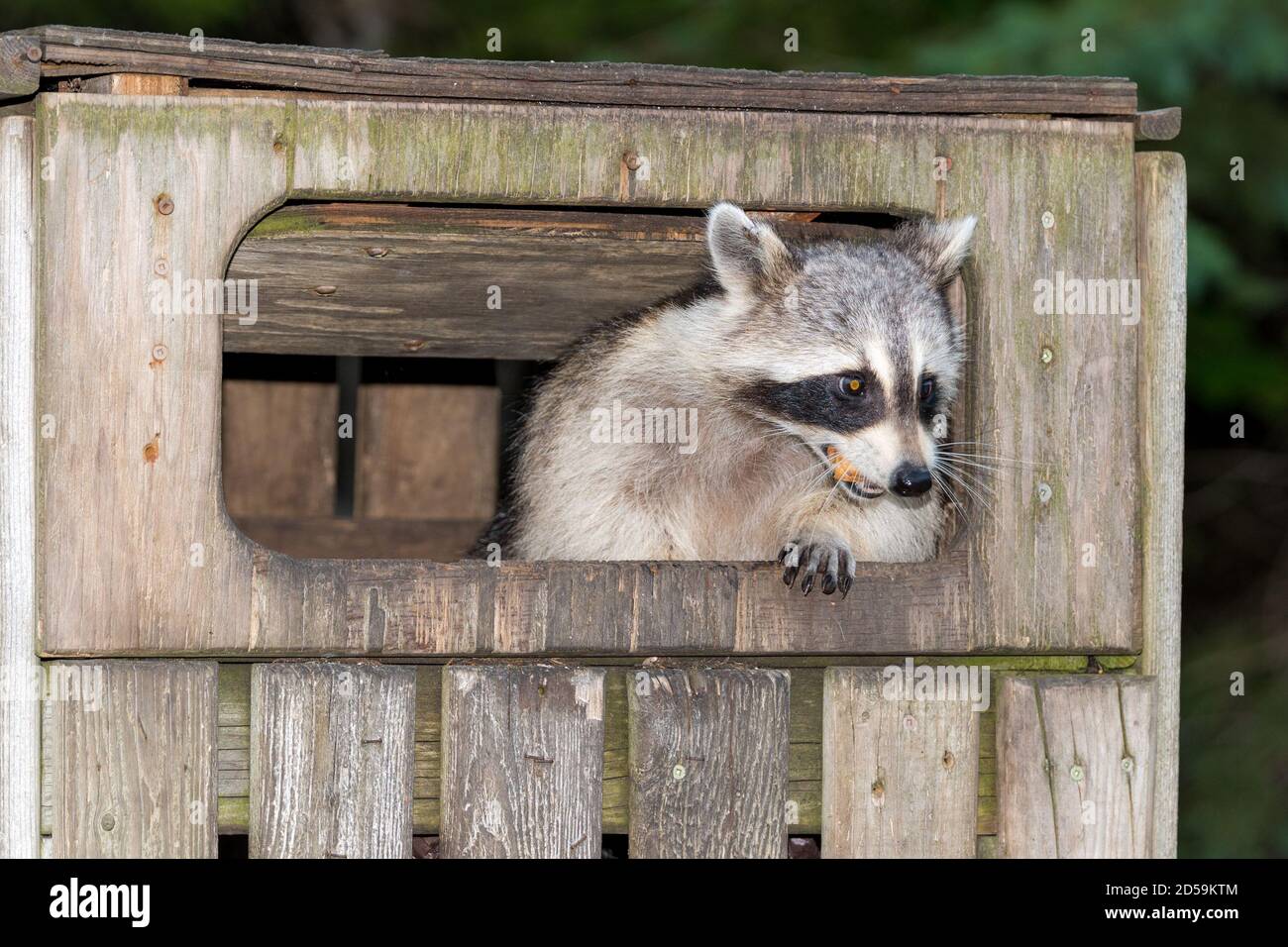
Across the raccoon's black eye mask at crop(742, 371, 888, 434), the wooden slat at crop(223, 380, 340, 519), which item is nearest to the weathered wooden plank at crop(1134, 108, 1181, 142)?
the raccoon's black eye mask at crop(742, 371, 888, 434)

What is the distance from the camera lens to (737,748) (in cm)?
336

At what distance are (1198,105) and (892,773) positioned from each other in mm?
4509

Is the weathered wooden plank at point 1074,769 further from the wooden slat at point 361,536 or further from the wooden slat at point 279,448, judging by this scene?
the wooden slat at point 279,448

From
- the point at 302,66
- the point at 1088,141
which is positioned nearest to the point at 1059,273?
the point at 1088,141

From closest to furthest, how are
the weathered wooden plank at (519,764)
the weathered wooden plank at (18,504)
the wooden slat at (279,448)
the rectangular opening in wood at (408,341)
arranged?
the weathered wooden plank at (18,504)
the weathered wooden plank at (519,764)
the rectangular opening in wood at (408,341)
the wooden slat at (279,448)

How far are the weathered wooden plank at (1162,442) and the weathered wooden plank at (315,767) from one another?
1.56m

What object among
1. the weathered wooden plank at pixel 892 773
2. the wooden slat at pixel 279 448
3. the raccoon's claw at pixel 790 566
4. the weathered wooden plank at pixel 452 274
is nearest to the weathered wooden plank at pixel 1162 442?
the weathered wooden plank at pixel 892 773

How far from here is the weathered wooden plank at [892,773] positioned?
3.42 meters

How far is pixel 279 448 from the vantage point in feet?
19.0

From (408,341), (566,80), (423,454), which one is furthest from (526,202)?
(423,454)

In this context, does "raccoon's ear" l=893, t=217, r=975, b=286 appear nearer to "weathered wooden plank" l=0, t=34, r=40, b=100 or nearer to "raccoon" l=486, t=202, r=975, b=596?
"raccoon" l=486, t=202, r=975, b=596

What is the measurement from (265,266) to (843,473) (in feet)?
4.45

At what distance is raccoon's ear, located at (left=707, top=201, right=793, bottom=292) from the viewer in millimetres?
3713

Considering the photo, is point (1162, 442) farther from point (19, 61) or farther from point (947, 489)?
point (19, 61)
